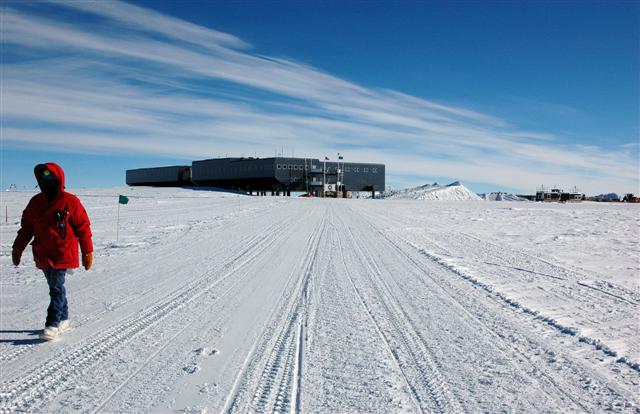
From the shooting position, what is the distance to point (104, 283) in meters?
8.20

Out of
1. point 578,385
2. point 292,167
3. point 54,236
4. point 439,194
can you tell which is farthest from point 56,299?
point 439,194

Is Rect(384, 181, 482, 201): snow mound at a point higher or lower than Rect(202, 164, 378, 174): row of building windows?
lower

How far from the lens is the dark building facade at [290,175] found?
80.1 metres

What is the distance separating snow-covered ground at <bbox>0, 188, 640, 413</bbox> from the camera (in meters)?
3.88

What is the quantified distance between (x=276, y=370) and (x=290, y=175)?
76.3m

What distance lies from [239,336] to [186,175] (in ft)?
326

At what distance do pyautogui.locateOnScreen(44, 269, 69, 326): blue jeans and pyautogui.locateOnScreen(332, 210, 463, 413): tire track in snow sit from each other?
139 inches

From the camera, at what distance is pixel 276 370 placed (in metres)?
4.36

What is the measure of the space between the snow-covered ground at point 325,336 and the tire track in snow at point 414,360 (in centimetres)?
2

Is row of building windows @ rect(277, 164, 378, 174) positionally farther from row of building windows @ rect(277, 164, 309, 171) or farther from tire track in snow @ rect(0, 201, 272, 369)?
tire track in snow @ rect(0, 201, 272, 369)

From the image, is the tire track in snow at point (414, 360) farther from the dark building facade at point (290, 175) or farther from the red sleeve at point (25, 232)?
the dark building facade at point (290, 175)

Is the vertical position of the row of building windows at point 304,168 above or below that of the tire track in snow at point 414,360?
above

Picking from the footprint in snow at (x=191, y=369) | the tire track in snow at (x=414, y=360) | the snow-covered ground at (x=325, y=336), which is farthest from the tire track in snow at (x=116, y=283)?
the tire track in snow at (x=414, y=360)

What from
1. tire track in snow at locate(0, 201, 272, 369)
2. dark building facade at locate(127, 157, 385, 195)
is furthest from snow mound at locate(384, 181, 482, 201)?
tire track in snow at locate(0, 201, 272, 369)
